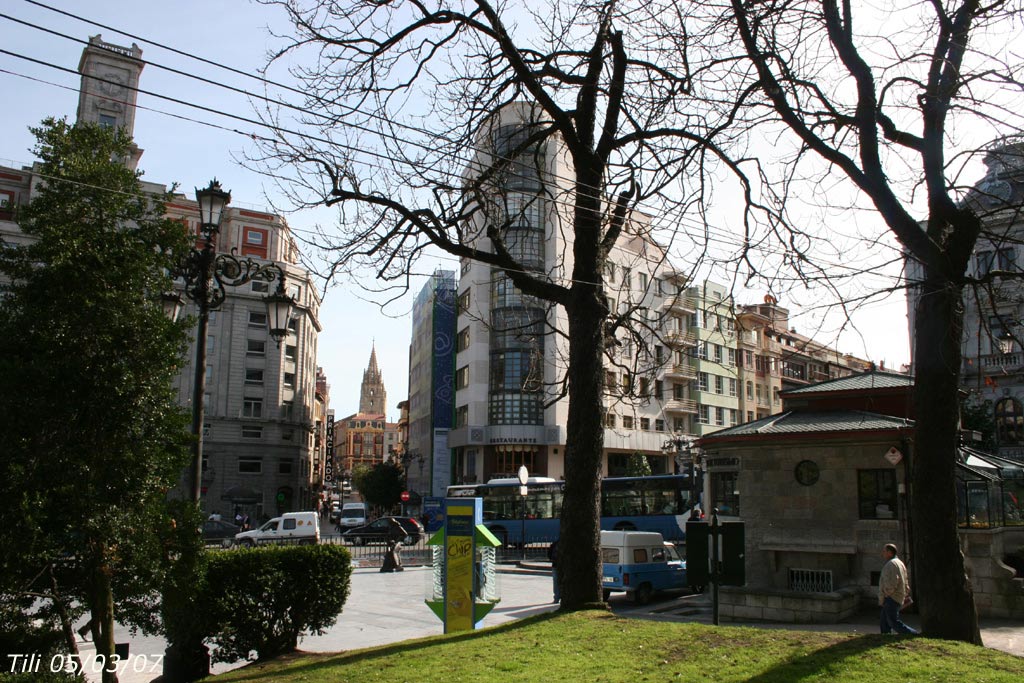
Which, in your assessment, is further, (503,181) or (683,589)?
(683,589)

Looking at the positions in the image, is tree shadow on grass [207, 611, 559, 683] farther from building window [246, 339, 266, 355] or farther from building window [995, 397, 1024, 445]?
building window [246, 339, 266, 355]

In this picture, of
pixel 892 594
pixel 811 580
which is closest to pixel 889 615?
pixel 892 594

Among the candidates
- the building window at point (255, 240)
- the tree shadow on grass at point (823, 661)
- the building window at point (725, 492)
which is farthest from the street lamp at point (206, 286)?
the building window at point (255, 240)

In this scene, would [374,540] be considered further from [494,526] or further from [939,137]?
[939,137]

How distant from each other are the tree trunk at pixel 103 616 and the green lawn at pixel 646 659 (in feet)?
4.61

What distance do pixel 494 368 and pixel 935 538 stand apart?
150 feet

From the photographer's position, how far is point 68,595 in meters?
7.77

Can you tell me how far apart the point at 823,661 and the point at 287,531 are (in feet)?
105

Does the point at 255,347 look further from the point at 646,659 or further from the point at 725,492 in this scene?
the point at 646,659

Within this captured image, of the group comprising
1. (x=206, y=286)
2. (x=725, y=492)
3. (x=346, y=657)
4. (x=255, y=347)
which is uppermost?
(x=255, y=347)

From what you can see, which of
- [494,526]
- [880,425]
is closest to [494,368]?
[494,526]

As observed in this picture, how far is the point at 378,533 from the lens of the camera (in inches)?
1421

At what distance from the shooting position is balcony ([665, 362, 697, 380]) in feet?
198

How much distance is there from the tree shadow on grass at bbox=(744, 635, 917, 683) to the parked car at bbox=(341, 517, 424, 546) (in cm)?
2851
